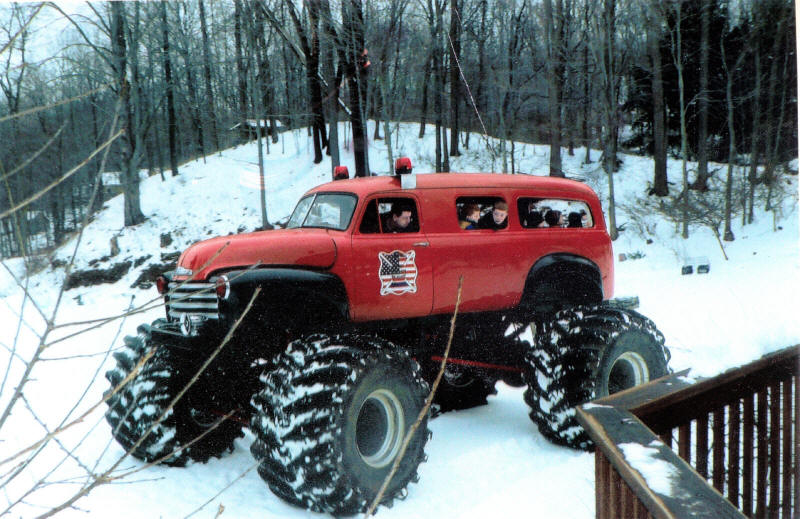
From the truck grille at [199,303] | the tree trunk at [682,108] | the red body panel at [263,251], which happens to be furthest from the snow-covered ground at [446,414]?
the red body panel at [263,251]

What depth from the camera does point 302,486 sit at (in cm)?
230

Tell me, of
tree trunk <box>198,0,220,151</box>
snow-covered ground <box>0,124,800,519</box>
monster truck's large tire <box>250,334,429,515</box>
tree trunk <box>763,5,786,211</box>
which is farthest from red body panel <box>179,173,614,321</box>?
tree trunk <box>763,5,786,211</box>

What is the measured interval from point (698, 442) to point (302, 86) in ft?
8.64

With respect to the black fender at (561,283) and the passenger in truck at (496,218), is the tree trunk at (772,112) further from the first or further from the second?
the passenger in truck at (496,218)

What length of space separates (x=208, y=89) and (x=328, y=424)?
1849mm

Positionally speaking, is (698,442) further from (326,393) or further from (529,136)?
(529,136)

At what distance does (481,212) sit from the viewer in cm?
321

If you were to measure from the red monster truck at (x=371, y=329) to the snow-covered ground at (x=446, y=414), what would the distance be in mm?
174

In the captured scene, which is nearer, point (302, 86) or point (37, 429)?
point (37, 429)

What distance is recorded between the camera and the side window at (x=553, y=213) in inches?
133

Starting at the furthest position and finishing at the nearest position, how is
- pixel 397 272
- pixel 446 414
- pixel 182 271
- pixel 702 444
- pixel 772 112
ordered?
1. pixel 446 414
2. pixel 397 272
3. pixel 182 271
4. pixel 772 112
5. pixel 702 444

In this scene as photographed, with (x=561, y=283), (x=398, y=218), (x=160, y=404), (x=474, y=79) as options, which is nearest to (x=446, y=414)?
(x=561, y=283)

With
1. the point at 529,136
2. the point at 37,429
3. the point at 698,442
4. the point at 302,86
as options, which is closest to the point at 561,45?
the point at 529,136

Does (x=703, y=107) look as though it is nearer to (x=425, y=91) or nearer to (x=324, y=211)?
(x=425, y=91)
